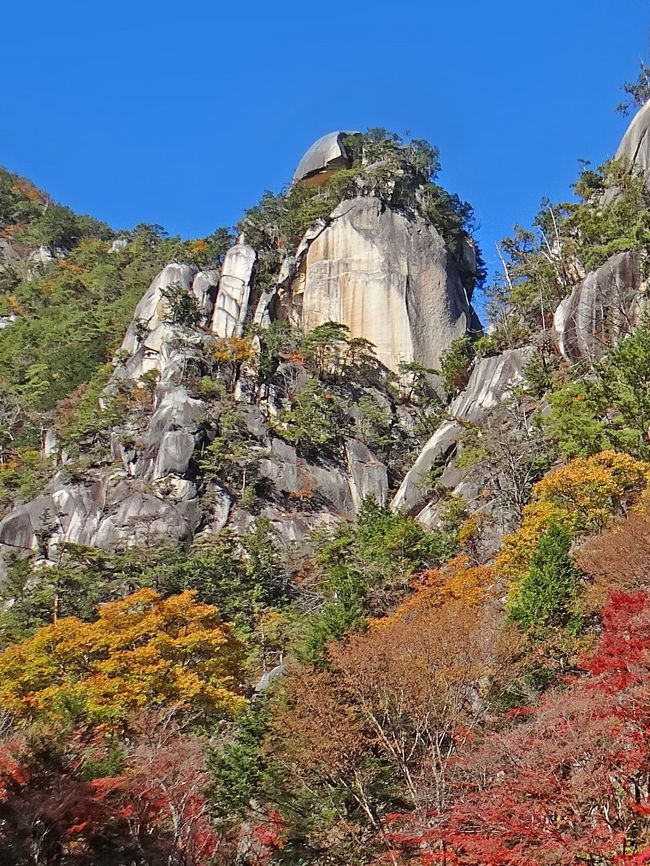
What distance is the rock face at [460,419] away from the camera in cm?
3200

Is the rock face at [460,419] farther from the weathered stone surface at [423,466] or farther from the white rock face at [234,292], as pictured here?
the white rock face at [234,292]

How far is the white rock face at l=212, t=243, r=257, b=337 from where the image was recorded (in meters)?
45.3

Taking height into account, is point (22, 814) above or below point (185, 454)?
below

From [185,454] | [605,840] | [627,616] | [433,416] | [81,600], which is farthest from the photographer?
[433,416]

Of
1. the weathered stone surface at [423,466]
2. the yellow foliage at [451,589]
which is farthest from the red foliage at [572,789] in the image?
the weathered stone surface at [423,466]

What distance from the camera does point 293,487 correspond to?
124 ft

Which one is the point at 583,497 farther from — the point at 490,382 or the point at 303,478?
the point at 303,478

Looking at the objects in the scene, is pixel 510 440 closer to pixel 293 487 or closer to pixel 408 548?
pixel 408 548

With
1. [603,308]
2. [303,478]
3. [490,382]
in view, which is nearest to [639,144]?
[603,308]

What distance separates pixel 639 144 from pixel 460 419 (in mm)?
17787

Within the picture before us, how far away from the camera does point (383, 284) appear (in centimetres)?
4603

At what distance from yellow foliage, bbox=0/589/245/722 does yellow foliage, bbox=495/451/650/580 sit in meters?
8.86

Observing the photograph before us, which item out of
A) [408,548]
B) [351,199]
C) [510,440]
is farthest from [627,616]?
[351,199]

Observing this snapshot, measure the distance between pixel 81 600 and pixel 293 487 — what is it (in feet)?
43.9
